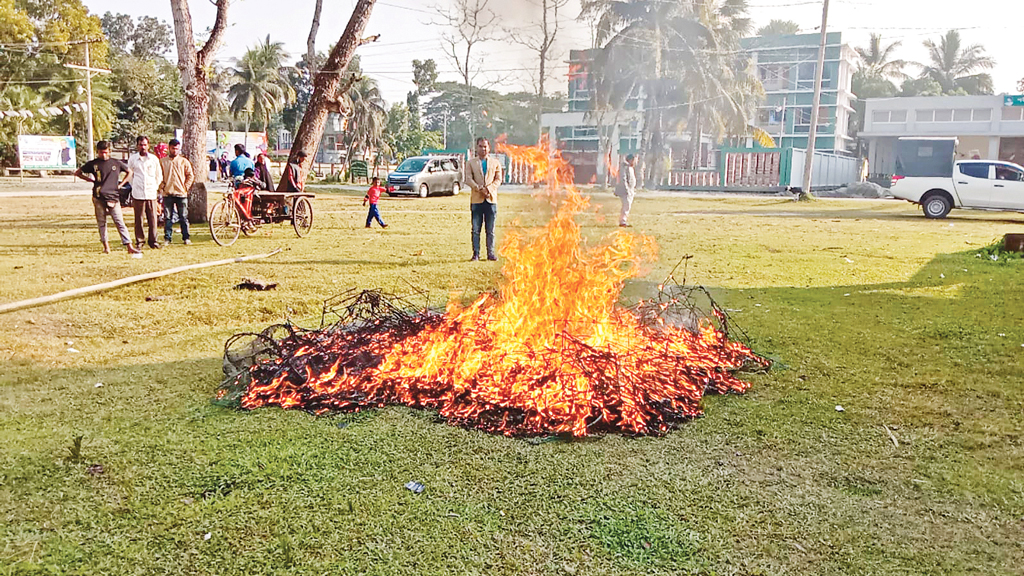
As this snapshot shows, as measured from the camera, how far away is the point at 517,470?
3.79 m

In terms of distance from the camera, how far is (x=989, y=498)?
3549mm

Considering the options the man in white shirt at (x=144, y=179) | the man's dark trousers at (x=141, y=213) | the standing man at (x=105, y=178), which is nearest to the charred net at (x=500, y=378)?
the standing man at (x=105, y=178)

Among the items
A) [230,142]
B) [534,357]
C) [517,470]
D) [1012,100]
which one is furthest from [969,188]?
[230,142]

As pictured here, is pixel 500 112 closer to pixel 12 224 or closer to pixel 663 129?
pixel 663 129

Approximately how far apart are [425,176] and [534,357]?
25.2 m

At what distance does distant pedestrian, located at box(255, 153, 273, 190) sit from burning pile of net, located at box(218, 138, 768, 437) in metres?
9.90

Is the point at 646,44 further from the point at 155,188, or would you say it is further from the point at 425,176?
the point at 425,176

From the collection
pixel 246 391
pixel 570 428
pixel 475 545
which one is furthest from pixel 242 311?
pixel 475 545

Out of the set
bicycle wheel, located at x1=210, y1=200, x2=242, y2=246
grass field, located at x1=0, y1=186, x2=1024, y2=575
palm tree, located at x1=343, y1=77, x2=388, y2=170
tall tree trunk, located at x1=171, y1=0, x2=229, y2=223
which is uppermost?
palm tree, located at x1=343, y1=77, x2=388, y2=170

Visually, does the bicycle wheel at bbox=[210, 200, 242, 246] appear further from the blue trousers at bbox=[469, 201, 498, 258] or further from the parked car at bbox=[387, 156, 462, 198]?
the parked car at bbox=[387, 156, 462, 198]

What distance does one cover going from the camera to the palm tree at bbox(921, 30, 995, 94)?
61.8m

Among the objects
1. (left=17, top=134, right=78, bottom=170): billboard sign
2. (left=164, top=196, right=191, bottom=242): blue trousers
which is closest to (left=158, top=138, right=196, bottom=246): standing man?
(left=164, top=196, right=191, bottom=242): blue trousers

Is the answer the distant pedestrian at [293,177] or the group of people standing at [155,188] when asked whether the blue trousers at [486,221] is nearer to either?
the group of people standing at [155,188]

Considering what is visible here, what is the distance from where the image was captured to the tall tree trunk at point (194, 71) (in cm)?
1483
